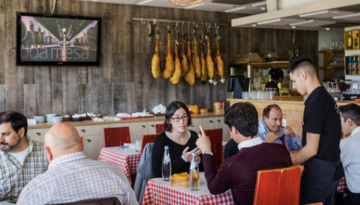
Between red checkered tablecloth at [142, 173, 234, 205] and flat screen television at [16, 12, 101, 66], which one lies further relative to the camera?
flat screen television at [16, 12, 101, 66]

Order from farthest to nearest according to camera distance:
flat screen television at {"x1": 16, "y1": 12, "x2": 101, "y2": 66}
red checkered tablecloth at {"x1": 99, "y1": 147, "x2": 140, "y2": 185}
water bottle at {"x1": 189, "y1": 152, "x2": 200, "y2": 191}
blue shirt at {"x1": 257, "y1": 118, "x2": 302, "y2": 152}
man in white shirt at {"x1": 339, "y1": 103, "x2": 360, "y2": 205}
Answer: flat screen television at {"x1": 16, "y1": 12, "x2": 101, "y2": 66} → red checkered tablecloth at {"x1": 99, "y1": 147, "x2": 140, "y2": 185} → blue shirt at {"x1": 257, "y1": 118, "x2": 302, "y2": 152} → man in white shirt at {"x1": 339, "y1": 103, "x2": 360, "y2": 205} → water bottle at {"x1": 189, "y1": 152, "x2": 200, "y2": 191}

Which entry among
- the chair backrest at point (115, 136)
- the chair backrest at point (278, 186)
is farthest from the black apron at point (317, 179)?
the chair backrest at point (115, 136)

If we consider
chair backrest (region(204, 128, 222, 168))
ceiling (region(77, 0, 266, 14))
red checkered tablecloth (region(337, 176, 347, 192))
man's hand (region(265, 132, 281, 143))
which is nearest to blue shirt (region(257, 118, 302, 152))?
man's hand (region(265, 132, 281, 143))

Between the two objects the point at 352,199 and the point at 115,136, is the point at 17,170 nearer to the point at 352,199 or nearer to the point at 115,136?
the point at 352,199

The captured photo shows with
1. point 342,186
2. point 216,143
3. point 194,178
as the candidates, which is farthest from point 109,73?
point 194,178

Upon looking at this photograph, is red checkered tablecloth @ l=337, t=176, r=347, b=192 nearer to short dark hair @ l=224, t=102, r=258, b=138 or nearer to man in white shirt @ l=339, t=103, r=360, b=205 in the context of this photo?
man in white shirt @ l=339, t=103, r=360, b=205

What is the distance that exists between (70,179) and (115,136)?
3694mm

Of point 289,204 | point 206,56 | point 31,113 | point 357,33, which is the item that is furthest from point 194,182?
point 357,33

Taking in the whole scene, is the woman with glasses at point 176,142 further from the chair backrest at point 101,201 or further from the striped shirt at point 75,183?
the chair backrest at point 101,201

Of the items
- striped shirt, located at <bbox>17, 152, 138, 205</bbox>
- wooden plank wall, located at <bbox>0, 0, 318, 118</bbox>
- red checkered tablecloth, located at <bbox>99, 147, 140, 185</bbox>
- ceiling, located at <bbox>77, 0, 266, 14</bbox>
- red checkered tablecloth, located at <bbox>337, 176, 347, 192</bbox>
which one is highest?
ceiling, located at <bbox>77, 0, 266, 14</bbox>

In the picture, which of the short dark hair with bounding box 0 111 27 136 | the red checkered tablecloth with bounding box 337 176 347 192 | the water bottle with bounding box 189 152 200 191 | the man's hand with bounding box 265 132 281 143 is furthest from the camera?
the man's hand with bounding box 265 132 281 143

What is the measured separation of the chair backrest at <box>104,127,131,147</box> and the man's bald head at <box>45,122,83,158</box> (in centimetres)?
345

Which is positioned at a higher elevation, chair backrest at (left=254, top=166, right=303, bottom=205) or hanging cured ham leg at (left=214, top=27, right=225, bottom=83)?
hanging cured ham leg at (left=214, top=27, right=225, bottom=83)

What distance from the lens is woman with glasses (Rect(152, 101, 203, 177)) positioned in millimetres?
4145
